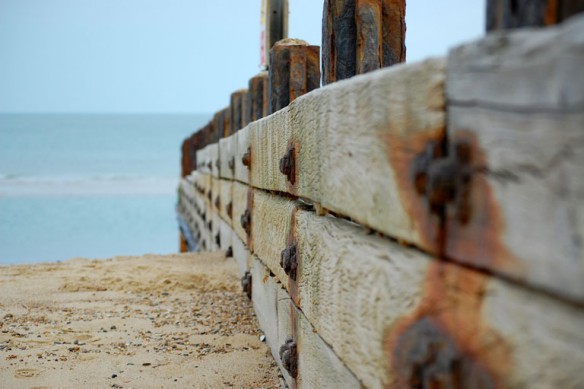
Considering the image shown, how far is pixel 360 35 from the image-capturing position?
117 inches

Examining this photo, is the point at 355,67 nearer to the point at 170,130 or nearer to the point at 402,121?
the point at 402,121

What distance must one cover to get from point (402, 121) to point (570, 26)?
2.04 ft

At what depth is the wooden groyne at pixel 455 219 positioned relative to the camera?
43.3 inches

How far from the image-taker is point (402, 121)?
1.66 metres

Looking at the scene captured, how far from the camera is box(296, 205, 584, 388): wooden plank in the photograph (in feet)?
3.75

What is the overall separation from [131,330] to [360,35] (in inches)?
105

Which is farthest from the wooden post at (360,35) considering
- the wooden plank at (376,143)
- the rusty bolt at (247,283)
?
the rusty bolt at (247,283)

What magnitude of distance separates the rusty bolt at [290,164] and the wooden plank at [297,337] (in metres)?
Answer: 0.58

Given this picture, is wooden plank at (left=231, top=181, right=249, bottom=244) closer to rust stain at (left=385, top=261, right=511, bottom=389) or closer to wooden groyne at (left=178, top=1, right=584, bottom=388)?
wooden groyne at (left=178, top=1, right=584, bottom=388)

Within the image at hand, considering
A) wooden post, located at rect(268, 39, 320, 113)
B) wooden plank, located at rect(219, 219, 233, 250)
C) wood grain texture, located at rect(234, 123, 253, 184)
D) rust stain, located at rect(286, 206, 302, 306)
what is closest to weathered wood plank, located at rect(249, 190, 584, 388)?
rust stain, located at rect(286, 206, 302, 306)

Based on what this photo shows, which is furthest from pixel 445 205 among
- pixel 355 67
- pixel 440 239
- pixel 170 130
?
pixel 170 130

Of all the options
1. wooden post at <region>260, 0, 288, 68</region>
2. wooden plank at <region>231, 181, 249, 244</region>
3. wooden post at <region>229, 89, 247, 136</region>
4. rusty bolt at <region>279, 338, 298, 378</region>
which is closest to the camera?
rusty bolt at <region>279, 338, 298, 378</region>

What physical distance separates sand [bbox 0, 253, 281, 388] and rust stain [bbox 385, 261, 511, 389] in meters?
2.04

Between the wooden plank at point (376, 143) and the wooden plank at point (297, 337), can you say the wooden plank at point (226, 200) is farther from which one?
the wooden plank at point (376, 143)
